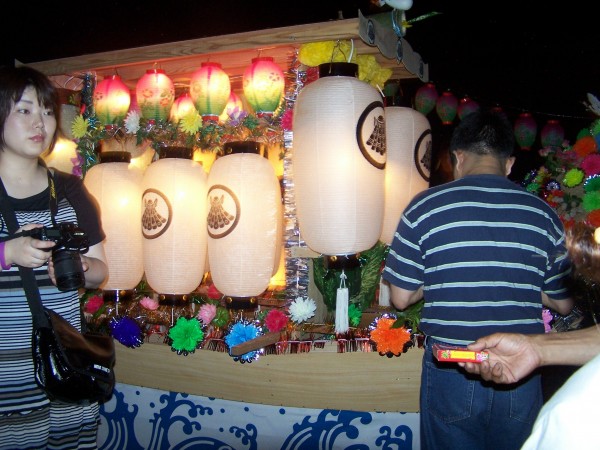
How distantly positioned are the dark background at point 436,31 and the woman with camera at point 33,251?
16.2 ft

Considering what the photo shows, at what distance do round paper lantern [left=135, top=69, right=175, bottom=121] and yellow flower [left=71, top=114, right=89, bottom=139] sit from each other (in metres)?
0.59

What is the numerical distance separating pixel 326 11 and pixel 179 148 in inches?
169

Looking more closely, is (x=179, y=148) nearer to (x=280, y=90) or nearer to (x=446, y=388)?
(x=280, y=90)

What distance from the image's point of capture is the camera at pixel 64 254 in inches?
72.6

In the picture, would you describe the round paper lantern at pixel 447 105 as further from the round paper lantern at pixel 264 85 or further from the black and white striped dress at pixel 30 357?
the black and white striped dress at pixel 30 357

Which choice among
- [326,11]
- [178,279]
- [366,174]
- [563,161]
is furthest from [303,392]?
[326,11]

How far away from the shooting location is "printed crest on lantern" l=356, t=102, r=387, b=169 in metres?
2.96

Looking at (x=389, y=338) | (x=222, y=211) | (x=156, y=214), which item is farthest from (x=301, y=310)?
(x=156, y=214)

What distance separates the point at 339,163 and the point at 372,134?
0.30m

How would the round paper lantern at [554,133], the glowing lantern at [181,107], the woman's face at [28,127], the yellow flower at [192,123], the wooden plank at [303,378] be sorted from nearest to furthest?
the woman's face at [28,127] → the wooden plank at [303,378] → the yellow flower at [192,123] → the glowing lantern at [181,107] → the round paper lantern at [554,133]

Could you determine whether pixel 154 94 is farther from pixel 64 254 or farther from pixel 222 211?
pixel 64 254

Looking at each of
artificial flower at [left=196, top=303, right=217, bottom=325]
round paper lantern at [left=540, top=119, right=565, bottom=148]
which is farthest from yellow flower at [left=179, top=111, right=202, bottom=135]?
round paper lantern at [left=540, top=119, right=565, bottom=148]

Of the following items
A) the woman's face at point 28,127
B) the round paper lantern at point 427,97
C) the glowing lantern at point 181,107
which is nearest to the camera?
the woman's face at point 28,127

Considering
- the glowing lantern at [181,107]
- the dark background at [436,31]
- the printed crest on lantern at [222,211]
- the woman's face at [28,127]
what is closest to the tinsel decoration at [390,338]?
the printed crest on lantern at [222,211]
